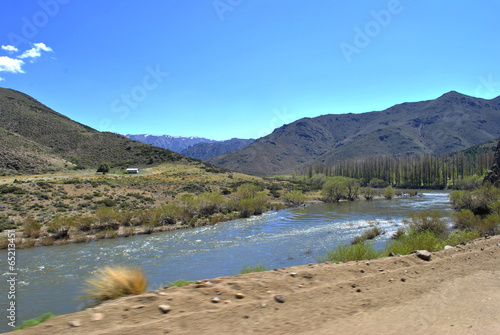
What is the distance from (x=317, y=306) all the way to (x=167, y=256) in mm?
13840

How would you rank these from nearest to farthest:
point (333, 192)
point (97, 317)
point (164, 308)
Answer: point (97, 317), point (164, 308), point (333, 192)

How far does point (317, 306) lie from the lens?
588 centimetres

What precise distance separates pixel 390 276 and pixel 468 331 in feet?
9.42

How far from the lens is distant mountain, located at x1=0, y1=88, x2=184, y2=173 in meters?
60.2

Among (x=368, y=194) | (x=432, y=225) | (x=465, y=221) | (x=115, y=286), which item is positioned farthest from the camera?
(x=368, y=194)

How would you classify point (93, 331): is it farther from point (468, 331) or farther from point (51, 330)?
point (468, 331)

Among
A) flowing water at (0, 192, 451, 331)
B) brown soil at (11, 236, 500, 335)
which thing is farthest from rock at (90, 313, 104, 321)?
flowing water at (0, 192, 451, 331)

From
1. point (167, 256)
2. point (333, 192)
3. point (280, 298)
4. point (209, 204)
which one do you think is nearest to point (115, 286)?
point (280, 298)

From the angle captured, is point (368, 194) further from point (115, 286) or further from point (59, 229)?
point (115, 286)

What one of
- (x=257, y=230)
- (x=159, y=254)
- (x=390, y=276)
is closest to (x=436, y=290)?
(x=390, y=276)

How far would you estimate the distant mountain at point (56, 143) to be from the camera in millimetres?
60250

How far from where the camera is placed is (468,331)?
4.98m

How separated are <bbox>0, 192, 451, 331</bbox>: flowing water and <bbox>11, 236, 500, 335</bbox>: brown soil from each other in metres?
3.03

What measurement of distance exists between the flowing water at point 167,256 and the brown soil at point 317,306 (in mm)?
3034
